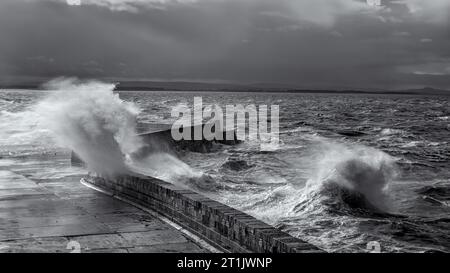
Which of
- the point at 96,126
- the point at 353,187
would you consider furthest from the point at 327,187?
the point at 96,126

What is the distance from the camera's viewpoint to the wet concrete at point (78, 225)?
6887mm

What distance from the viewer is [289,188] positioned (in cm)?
1383

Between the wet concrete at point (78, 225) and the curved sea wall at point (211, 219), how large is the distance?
207mm

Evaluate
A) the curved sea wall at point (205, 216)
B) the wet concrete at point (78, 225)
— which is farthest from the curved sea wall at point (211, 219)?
the wet concrete at point (78, 225)

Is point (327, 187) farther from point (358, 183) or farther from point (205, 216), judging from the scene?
point (205, 216)

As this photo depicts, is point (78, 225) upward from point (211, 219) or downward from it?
downward

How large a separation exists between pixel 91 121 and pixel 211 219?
7207 millimetres

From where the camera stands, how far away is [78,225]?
799cm

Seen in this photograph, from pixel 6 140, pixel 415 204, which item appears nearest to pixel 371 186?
pixel 415 204

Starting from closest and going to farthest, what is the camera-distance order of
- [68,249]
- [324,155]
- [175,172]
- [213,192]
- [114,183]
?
[68,249], [114,183], [213,192], [175,172], [324,155]

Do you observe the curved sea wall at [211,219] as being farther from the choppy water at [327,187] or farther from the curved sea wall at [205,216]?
the choppy water at [327,187]

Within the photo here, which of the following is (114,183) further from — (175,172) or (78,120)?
(175,172)
